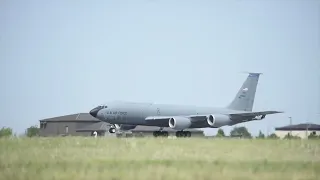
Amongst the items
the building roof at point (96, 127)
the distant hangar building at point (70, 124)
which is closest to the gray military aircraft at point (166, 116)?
the building roof at point (96, 127)

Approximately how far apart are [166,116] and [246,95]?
12159 mm

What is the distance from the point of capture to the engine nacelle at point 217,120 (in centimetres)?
5167

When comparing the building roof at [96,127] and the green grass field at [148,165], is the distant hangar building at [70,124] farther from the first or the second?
the green grass field at [148,165]

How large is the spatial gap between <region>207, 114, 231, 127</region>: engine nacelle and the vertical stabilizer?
8.00 m

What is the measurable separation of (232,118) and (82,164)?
37691 millimetres

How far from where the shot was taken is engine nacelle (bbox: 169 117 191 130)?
5047 centimetres

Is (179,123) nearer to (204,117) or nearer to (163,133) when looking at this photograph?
(163,133)

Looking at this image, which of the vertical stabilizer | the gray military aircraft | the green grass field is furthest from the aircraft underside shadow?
the green grass field

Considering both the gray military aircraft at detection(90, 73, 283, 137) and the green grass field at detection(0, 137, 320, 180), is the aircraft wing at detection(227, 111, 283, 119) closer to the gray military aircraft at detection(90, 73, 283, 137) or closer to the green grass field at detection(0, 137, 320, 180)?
the gray military aircraft at detection(90, 73, 283, 137)

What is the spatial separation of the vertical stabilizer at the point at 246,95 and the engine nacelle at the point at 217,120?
26.3 feet

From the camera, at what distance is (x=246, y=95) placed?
60.8m

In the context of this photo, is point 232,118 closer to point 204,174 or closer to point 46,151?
point 46,151

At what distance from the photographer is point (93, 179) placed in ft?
45.2

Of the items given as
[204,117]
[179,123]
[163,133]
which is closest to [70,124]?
[163,133]
